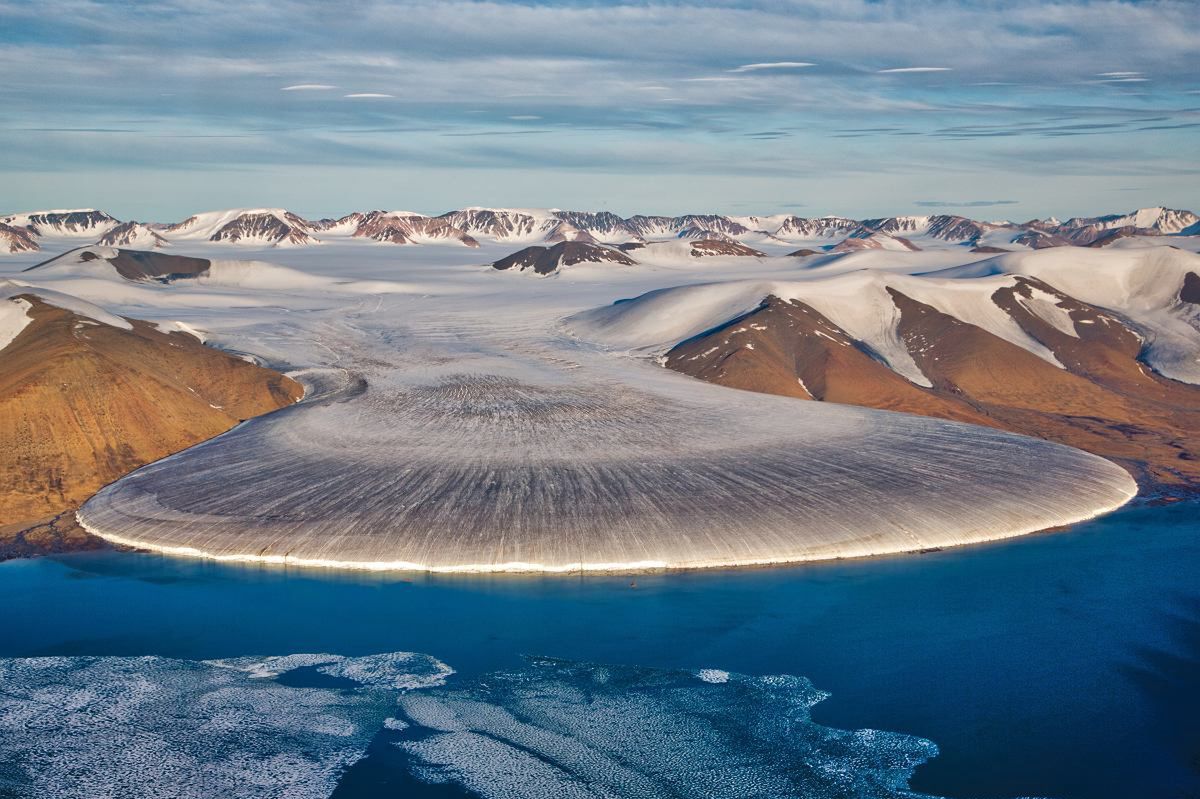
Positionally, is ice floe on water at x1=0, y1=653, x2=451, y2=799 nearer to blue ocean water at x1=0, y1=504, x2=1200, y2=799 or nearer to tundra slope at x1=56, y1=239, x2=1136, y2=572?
blue ocean water at x1=0, y1=504, x2=1200, y2=799

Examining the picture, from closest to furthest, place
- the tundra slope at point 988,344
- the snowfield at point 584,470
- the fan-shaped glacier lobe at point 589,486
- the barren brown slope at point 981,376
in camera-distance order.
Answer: the fan-shaped glacier lobe at point 589,486
the snowfield at point 584,470
the barren brown slope at point 981,376
the tundra slope at point 988,344

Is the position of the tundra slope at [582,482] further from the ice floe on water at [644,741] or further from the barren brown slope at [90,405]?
the ice floe on water at [644,741]

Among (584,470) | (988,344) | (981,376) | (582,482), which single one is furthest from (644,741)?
(988,344)

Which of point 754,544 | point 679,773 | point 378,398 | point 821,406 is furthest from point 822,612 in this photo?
point 378,398

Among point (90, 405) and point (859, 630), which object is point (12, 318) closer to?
point (90, 405)

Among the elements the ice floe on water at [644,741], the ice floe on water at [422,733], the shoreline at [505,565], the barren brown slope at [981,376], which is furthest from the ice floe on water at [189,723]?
the barren brown slope at [981,376]
